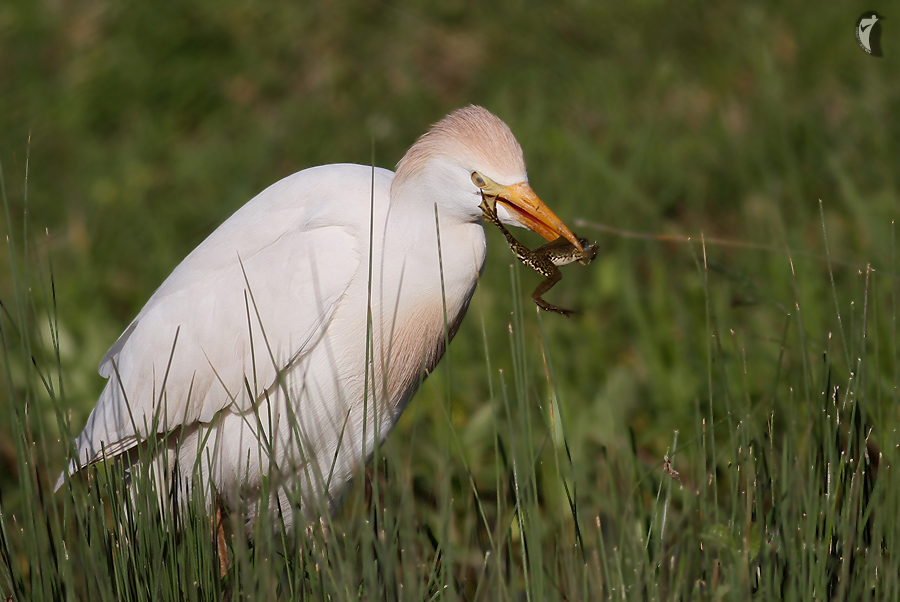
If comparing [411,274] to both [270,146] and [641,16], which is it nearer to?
[270,146]

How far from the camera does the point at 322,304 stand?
6.56ft

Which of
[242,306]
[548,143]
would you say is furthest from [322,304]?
[548,143]

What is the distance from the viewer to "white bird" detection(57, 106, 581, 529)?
1.87 m

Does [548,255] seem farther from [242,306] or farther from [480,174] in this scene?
[242,306]

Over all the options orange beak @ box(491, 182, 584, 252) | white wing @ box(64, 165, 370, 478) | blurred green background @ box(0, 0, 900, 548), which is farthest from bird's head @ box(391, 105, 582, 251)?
blurred green background @ box(0, 0, 900, 548)

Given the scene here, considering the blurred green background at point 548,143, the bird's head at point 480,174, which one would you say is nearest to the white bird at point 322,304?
the bird's head at point 480,174

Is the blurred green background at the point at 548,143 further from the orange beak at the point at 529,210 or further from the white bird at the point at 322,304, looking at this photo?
the orange beak at the point at 529,210

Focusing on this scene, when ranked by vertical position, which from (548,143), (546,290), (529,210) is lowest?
(546,290)

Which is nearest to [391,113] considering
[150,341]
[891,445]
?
[150,341]

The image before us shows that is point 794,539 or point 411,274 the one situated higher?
point 411,274

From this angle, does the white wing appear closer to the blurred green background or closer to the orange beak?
the orange beak

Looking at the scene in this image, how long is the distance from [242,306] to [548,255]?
0.72 meters

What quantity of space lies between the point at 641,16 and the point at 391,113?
4.97 feet

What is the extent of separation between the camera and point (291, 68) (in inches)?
222
